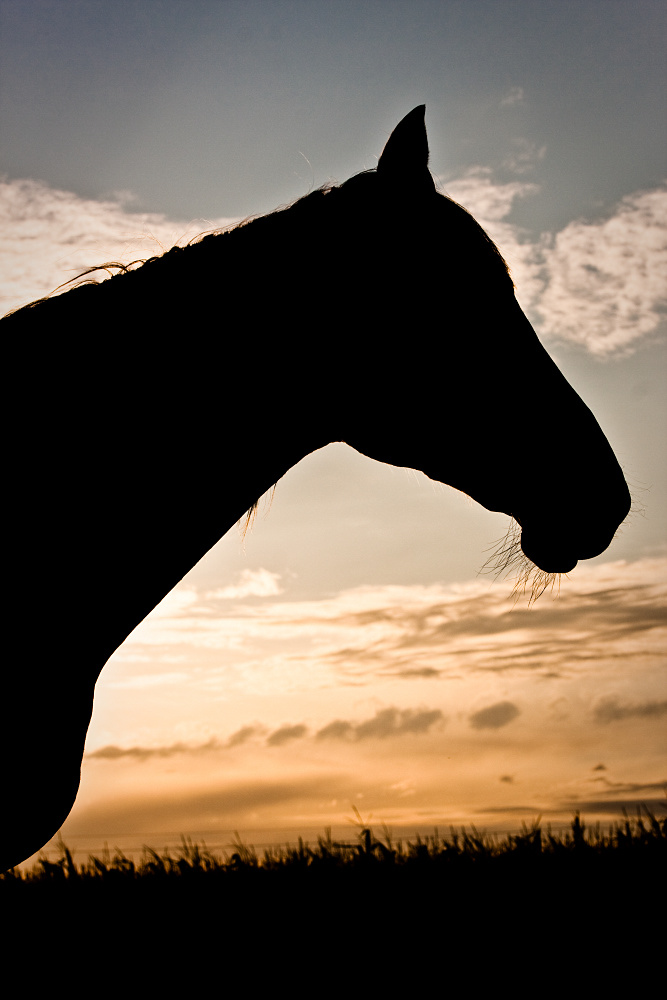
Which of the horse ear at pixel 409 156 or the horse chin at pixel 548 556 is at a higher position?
the horse ear at pixel 409 156

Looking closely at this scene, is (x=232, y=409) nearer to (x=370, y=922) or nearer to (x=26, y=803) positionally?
(x=26, y=803)

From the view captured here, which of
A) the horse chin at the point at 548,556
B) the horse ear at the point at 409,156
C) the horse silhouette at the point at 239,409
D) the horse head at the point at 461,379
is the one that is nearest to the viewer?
the horse silhouette at the point at 239,409

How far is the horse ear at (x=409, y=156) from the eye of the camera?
2484 mm

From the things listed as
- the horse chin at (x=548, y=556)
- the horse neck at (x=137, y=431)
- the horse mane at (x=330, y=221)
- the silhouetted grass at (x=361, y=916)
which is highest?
the horse mane at (x=330, y=221)

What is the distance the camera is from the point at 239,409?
8.04 feet

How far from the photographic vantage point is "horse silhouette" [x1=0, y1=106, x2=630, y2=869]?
2.28 m

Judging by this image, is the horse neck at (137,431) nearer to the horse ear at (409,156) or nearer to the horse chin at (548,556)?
the horse ear at (409,156)

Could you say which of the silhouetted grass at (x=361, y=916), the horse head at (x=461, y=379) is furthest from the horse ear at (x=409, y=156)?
the silhouetted grass at (x=361, y=916)

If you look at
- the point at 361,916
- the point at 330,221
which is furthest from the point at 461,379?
the point at 361,916

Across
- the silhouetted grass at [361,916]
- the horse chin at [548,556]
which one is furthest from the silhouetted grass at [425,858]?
the horse chin at [548,556]

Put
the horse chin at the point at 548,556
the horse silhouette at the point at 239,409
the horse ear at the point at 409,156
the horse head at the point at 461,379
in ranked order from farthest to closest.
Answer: the horse chin at the point at 548,556, the horse head at the point at 461,379, the horse ear at the point at 409,156, the horse silhouette at the point at 239,409

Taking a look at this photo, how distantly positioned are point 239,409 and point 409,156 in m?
1.10

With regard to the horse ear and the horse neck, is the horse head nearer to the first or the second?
the horse ear

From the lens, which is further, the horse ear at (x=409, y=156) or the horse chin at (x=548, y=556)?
the horse chin at (x=548, y=556)
